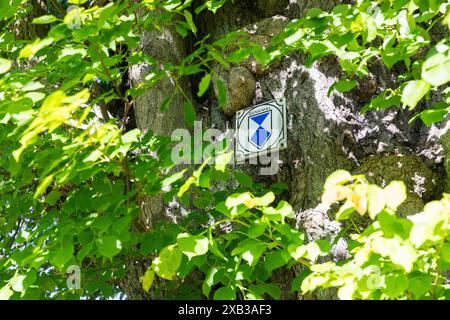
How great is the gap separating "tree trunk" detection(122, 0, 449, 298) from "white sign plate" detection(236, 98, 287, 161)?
0.03 m

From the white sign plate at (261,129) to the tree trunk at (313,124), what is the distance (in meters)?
0.03

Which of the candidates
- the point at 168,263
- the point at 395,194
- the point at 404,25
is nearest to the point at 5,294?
the point at 168,263

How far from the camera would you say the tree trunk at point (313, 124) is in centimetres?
218

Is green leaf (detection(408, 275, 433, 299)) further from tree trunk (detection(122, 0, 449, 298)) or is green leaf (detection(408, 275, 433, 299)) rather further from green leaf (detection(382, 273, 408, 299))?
tree trunk (detection(122, 0, 449, 298))

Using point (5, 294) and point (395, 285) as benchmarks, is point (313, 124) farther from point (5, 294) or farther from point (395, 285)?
point (5, 294)

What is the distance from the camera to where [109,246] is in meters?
1.66

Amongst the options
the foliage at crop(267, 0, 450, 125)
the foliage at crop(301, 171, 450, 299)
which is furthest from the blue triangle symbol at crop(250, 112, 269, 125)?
the foliage at crop(301, 171, 450, 299)

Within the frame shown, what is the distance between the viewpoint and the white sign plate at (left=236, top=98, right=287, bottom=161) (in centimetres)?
238

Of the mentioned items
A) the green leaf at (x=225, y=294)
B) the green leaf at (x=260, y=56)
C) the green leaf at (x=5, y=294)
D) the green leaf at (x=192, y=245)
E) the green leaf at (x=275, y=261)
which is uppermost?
the green leaf at (x=260, y=56)

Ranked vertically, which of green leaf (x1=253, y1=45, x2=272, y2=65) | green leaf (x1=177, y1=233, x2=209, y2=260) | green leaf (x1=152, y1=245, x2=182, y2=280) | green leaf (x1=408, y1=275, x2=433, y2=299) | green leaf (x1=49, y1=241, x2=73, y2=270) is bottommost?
green leaf (x1=152, y1=245, x2=182, y2=280)

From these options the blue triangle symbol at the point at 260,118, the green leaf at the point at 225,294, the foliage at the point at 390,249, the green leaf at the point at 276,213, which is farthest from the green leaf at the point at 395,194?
the blue triangle symbol at the point at 260,118

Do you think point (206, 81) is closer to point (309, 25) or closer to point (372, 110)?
point (309, 25)

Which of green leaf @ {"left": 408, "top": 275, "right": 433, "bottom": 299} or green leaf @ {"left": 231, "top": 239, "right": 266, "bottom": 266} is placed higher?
green leaf @ {"left": 408, "top": 275, "right": 433, "bottom": 299}

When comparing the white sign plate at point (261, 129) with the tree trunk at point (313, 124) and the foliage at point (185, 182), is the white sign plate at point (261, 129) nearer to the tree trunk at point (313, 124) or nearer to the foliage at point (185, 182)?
the tree trunk at point (313, 124)
